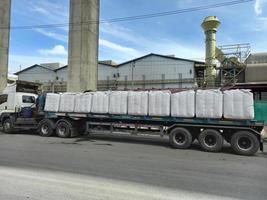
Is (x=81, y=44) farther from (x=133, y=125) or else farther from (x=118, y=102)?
(x=133, y=125)

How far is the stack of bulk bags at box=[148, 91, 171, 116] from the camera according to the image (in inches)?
564

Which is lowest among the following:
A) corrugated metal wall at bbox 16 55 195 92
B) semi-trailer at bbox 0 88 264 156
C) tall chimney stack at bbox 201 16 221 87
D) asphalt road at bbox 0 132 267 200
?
asphalt road at bbox 0 132 267 200

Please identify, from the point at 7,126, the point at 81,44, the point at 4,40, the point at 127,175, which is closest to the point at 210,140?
the point at 127,175

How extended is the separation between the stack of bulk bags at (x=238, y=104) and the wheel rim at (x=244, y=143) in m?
0.92

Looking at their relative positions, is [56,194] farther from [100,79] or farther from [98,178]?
[100,79]

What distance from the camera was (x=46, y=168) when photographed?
8578 millimetres

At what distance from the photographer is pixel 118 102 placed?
51.6 feet

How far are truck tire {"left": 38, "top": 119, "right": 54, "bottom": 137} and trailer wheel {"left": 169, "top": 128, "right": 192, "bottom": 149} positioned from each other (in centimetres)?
768

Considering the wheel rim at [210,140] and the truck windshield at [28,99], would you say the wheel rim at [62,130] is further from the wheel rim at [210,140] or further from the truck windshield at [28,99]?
the wheel rim at [210,140]

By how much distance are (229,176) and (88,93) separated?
10.3 metres

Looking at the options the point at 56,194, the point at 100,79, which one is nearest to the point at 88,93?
the point at 56,194

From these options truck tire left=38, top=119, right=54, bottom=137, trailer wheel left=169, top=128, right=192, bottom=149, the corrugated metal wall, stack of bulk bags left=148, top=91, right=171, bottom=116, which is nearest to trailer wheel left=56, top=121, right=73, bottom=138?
truck tire left=38, top=119, right=54, bottom=137

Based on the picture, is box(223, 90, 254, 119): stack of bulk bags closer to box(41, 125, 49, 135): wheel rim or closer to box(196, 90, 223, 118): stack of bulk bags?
box(196, 90, 223, 118): stack of bulk bags

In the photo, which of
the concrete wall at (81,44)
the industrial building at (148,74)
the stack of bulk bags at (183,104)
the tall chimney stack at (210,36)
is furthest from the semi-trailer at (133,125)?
the industrial building at (148,74)
